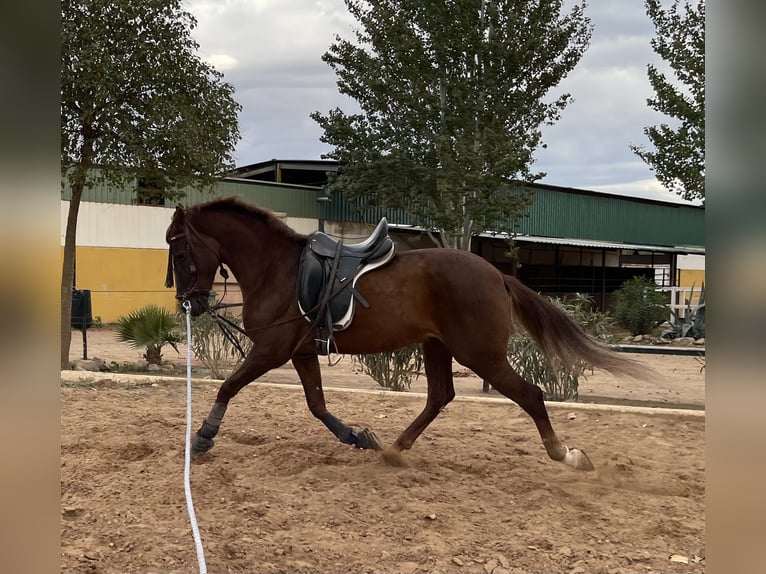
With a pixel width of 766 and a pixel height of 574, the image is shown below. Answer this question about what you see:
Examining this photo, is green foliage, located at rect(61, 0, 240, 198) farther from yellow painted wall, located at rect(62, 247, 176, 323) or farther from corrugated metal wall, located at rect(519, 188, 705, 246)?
corrugated metal wall, located at rect(519, 188, 705, 246)

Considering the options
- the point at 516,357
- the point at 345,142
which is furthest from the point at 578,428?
the point at 345,142

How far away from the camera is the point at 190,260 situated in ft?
14.5

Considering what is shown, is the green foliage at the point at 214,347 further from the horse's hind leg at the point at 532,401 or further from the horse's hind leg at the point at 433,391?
the horse's hind leg at the point at 532,401

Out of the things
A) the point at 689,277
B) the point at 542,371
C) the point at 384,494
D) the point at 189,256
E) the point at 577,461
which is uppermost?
the point at 689,277

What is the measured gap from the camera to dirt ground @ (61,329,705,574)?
3.05 metres

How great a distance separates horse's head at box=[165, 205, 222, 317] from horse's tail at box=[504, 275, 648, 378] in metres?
2.12

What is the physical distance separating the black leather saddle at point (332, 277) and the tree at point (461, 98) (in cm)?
1414

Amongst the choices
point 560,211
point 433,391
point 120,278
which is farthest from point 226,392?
point 560,211

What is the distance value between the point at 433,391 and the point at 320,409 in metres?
0.84

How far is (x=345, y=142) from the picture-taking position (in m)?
22.1

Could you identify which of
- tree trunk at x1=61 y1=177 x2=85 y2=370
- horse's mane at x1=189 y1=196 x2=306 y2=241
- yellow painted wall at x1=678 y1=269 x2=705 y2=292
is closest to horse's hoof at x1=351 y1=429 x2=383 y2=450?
horse's mane at x1=189 y1=196 x2=306 y2=241

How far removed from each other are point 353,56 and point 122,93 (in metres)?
14.1

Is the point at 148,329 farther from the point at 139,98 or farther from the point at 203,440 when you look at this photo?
the point at 203,440

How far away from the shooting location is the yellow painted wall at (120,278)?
20094 millimetres
